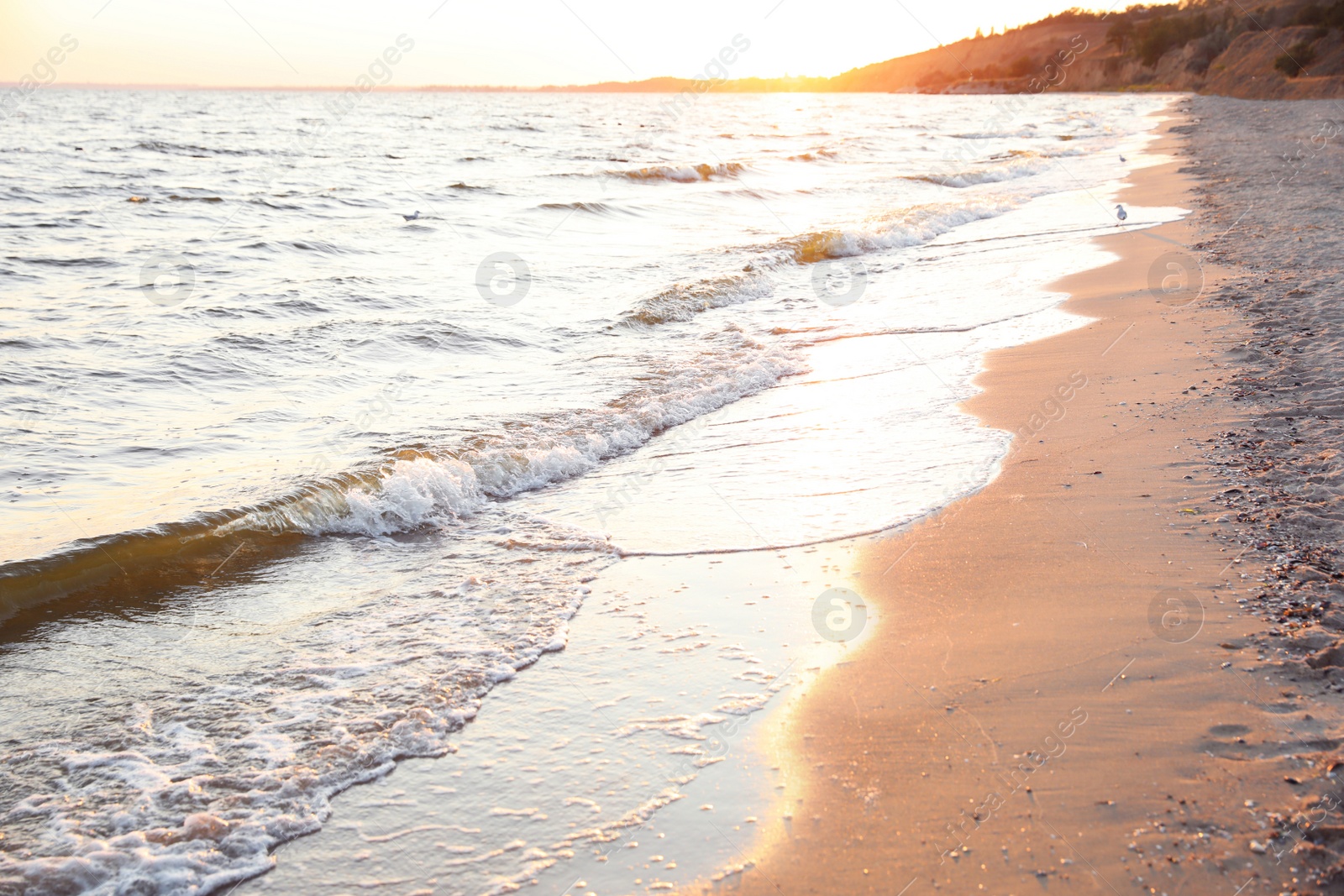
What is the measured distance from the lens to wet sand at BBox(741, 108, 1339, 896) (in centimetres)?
229

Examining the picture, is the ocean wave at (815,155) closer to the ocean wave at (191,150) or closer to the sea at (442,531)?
the ocean wave at (191,150)

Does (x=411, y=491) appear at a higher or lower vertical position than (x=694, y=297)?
lower

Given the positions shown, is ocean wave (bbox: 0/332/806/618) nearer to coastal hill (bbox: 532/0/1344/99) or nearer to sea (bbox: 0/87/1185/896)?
sea (bbox: 0/87/1185/896)

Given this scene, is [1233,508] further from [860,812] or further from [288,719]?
[288,719]

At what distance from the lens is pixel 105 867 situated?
8.38 ft

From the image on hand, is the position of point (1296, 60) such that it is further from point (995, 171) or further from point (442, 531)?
point (442, 531)

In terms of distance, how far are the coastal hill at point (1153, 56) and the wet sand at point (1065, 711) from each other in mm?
47393

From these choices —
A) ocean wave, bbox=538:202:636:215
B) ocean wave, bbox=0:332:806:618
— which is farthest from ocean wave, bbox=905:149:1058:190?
ocean wave, bbox=0:332:806:618

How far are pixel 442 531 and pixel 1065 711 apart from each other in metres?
3.56

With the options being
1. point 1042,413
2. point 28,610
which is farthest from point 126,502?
point 1042,413

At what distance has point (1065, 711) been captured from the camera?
9.34 ft

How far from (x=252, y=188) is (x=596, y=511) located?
1821 centimetres

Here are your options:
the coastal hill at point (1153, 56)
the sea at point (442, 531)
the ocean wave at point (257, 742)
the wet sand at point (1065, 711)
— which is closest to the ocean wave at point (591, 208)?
the sea at point (442, 531)

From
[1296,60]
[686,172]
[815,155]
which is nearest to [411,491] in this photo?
[686,172]
